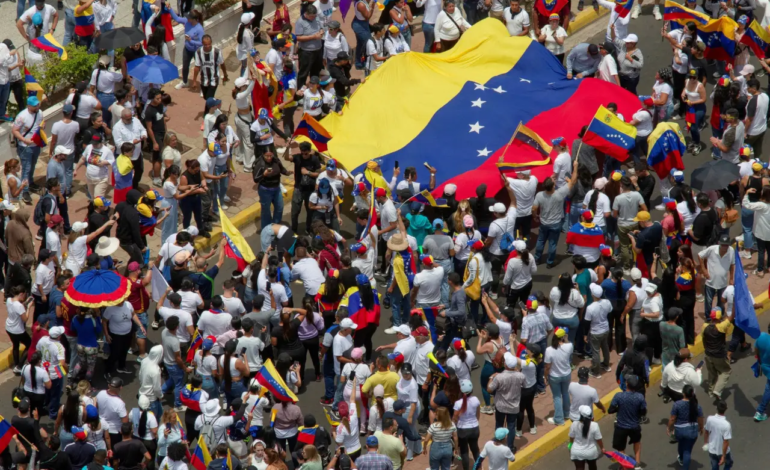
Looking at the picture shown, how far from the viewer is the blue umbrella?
1033 inches

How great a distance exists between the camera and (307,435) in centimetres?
2025

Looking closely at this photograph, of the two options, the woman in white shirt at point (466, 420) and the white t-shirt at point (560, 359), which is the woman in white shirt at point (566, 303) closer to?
the white t-shirt at point (560, 359)

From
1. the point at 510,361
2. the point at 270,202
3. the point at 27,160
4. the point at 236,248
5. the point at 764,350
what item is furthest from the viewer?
the point at 27,160

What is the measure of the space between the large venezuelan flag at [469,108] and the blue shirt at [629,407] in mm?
5652

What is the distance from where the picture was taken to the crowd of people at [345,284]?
20484 mm

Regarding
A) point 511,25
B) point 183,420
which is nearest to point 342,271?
point 183,420

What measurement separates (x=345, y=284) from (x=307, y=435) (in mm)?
2914

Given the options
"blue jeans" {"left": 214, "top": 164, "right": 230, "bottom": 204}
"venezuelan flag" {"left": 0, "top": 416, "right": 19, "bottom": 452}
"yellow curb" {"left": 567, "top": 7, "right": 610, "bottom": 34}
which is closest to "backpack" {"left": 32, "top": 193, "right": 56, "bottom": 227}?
"blue jeans" {"left": 214, "top": 164, "right": 230, "bottom": 204}

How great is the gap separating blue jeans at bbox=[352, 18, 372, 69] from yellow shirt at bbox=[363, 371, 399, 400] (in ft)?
34.0

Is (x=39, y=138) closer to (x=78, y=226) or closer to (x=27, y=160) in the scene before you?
(x=27, y=160)

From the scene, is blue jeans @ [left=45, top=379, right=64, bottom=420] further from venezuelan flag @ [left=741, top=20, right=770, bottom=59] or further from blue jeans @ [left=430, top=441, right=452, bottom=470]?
venezuelan flag @ [left=741, top=20, right=770, bottom=59]

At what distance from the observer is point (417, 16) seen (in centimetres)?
3170

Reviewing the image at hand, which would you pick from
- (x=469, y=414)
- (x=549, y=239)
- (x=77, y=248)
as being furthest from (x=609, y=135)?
(x=77, y=248)

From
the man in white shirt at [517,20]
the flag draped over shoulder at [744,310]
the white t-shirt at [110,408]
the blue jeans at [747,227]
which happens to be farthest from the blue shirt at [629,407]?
the man in white shirt at [517,20]
